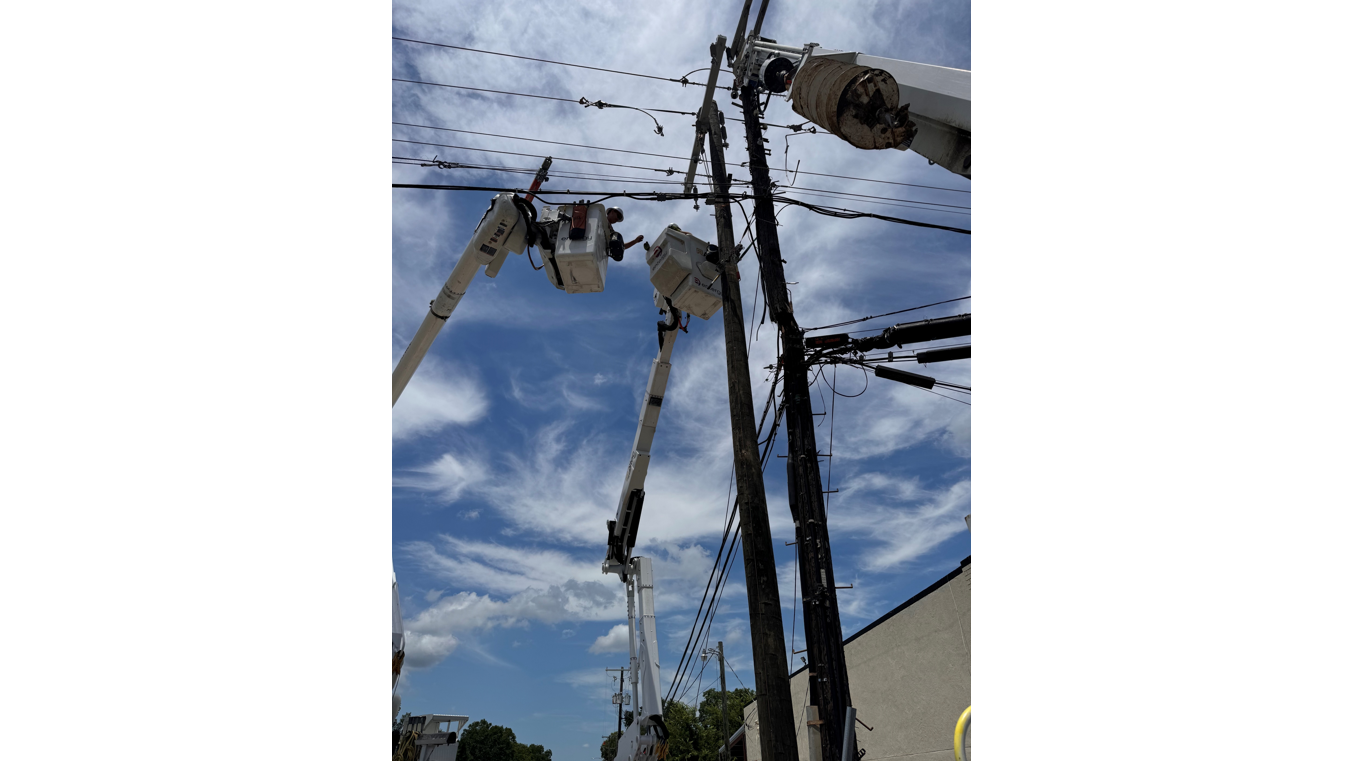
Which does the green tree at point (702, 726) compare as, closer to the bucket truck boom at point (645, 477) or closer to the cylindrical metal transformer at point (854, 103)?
the bucket truck boom at point (645, 477)

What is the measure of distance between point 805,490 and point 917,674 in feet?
31.0

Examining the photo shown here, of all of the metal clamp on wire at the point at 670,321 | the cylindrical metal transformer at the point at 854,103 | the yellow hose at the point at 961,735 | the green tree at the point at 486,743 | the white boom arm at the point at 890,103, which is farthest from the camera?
the green tree at the point at 486,743

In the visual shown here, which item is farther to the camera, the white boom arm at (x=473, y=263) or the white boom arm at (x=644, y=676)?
the white boom arm at (x=644, y=676)

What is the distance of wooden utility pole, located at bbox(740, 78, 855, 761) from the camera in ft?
25.4

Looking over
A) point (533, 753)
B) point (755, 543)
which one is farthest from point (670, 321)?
point (533, 753)

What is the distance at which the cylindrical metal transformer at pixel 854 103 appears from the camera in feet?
13.8

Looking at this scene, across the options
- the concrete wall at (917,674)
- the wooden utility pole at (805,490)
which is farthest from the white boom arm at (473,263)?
the concrete wall at (917,674)

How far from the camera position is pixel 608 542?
13.6m

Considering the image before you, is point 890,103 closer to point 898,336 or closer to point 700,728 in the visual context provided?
point 898,336

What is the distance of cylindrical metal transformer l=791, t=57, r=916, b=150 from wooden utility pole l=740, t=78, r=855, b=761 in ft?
12.6

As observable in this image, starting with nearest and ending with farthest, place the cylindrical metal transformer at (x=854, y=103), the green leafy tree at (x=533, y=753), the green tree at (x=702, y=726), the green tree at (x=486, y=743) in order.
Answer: the cylindrical metal transformer at (x=854, y=103)
the green tree at (x=702, y=726)
the green tree at (x=486, y=743)
the green leafy tree at (x=533, y=753)

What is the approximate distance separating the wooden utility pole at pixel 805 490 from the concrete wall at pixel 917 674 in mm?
6766

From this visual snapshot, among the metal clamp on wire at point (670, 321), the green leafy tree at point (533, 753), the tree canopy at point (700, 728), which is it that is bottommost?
the green leafy tree at point (533, 753)

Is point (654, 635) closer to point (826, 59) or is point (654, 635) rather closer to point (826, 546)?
point (826, 546)
